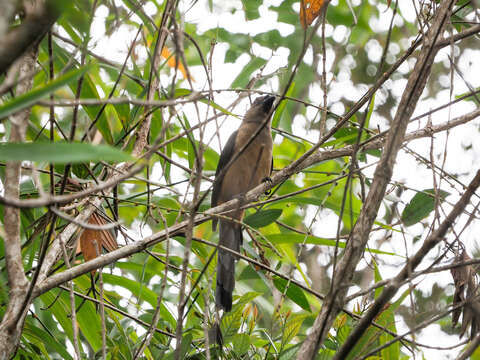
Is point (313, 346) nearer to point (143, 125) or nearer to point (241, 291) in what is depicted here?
point (143, 125)

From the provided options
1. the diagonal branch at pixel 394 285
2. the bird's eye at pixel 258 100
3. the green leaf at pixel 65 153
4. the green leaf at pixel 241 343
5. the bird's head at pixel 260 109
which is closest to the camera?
the green leaf at pixel 65 153

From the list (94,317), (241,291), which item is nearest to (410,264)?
(94,317)

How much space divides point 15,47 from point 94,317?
171 centimetres

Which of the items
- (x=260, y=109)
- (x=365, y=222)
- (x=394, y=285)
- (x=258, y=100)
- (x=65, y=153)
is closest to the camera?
(x=65, y=153)

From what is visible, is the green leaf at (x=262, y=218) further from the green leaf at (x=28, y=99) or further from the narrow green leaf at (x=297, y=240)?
the green leaf at (x=28, y=99)

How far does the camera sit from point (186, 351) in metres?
2.13

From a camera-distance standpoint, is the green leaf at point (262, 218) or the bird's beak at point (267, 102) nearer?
the green leaf at point (262, 218)

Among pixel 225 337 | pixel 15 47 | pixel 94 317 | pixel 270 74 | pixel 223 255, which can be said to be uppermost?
Answer: pixel 270 74

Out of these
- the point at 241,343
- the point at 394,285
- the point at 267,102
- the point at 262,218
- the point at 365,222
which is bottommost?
the point at 241,343

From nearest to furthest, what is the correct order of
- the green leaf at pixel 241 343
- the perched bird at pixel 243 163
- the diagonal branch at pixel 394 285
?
the diagonal branch at pixel 394 285 → the green leaf at pixel 241 343 → the perched bird at pixel 243 163

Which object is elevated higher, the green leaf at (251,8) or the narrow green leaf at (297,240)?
the green leaf at (251,8)

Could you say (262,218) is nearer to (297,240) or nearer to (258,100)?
(297,240)

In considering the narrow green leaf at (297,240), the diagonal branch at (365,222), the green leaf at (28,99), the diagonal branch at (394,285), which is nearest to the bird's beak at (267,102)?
the narrow green leaf at (297,240)

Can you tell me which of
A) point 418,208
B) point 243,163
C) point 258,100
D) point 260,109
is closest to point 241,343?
point 418,208
